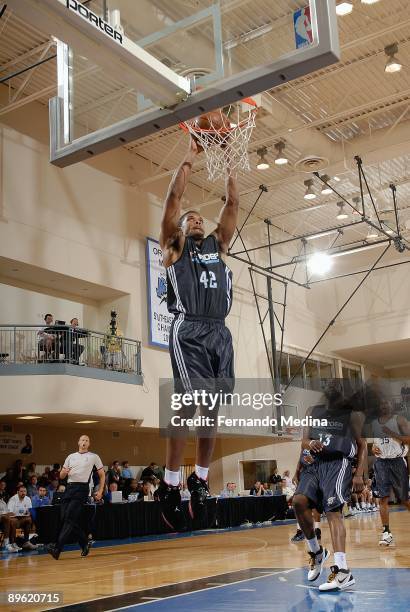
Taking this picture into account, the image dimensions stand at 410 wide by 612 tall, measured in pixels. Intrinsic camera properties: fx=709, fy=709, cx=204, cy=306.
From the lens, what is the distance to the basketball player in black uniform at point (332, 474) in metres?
7.02

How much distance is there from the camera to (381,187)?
71.7ft

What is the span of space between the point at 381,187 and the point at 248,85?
18.9 meters

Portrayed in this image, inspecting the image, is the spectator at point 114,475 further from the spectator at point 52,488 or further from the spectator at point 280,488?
the spectator at point 280,488

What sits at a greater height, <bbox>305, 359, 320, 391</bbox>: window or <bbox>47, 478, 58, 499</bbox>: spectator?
<bbox>305, 359, 320, 391</bbox>: window

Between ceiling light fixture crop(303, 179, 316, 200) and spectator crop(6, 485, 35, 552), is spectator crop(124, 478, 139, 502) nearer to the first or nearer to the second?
spectator crop(6, 485, 35, 552)

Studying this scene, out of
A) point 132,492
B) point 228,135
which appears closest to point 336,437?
point 228,135

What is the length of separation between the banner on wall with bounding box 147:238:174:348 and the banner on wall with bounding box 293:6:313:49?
14.8 meters

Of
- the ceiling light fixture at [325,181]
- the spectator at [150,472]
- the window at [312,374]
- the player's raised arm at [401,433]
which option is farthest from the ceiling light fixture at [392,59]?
the window at [312,374]

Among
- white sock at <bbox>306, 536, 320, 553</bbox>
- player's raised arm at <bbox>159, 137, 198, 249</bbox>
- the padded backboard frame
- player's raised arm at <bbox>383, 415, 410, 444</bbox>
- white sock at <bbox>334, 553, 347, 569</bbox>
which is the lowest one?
white sock at <bbox>334, 553, 347, 569</bbox>

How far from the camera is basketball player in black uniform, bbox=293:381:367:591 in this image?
23.0 feet

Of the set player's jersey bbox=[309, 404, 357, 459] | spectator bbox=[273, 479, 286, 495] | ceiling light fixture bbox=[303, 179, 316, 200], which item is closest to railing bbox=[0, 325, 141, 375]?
ceiling light fixture bbox=[303, 179, 316, 200]

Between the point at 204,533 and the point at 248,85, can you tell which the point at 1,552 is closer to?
the point at 204,533

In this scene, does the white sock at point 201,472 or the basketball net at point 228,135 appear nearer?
the white sock at point 201,472

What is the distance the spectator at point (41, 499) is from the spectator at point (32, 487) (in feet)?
0.27
